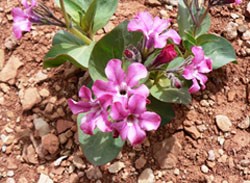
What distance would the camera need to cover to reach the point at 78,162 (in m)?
1.71

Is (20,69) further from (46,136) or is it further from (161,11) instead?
(161,11)

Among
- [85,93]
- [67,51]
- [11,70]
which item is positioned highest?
[85,93]

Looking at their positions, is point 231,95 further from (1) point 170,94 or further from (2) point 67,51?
(2) point 67,51

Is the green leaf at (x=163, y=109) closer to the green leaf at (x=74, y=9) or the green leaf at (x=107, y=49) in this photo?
the green leaf at (x=107, y=49)

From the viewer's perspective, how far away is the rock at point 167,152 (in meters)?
1.70

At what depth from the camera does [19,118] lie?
5.98ft

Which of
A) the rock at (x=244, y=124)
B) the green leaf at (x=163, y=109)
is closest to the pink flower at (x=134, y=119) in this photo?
the green leaf at (x=163, y=109)

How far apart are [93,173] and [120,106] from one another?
45cm

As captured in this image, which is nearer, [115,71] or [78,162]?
[115,71]

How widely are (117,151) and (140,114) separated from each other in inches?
9.9

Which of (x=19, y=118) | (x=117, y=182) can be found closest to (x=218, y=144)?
(x=117, y=182)

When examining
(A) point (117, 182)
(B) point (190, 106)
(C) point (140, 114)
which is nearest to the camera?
(C) point (140, 114)

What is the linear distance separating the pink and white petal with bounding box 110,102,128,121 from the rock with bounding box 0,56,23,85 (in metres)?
0.70

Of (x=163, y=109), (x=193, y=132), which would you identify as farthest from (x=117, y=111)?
(x=193, y=132)
